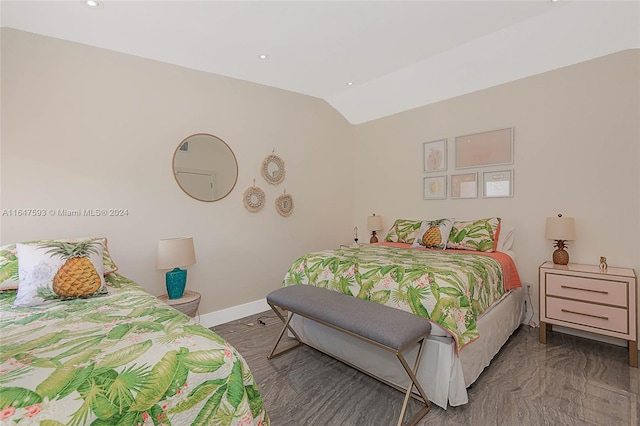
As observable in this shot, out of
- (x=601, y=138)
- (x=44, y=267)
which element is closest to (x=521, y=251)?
(x=601, y=138)

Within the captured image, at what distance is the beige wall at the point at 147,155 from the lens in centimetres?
234

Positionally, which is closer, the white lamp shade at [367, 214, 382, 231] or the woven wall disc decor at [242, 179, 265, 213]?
the woven wall disc decor at [242, 179, 265, 213]

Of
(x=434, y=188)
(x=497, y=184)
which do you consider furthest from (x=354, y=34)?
(x=497, y=184)

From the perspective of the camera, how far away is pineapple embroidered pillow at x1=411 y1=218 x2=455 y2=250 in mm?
3167

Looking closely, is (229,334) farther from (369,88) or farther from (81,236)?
(369,88)

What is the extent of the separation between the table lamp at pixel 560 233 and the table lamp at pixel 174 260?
3215mm

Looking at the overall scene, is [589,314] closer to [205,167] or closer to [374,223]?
[374,223]

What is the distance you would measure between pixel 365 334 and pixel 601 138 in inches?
109

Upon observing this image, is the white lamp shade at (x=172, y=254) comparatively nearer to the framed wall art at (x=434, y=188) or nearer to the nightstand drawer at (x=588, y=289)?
the framed wall art at (x=434, y=188)

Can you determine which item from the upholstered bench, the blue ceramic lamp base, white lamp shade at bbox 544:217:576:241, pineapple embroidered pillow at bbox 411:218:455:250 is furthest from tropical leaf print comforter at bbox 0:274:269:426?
white lamp shade at bbox 544:217:576:241

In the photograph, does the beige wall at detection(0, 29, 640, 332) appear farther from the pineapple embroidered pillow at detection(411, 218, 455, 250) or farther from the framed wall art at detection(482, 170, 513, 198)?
the pineapple embroidered pillow at detection(411, 218, 455, 250)

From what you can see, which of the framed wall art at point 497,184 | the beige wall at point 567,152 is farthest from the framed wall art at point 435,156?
the framed wall art at point 497,184

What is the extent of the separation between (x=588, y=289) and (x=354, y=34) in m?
2.84

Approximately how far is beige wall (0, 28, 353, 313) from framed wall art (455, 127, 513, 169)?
71.0 inches
